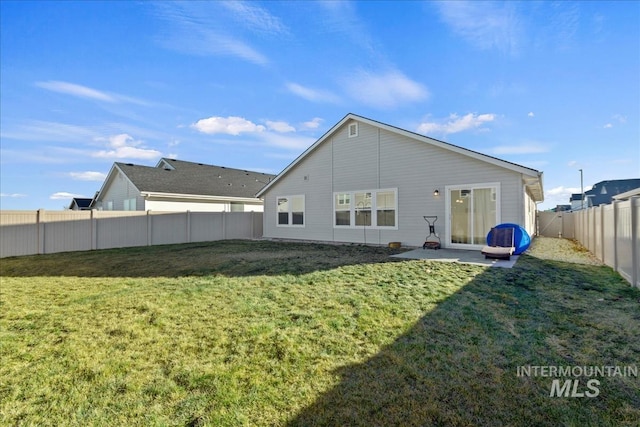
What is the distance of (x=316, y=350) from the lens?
124 inches

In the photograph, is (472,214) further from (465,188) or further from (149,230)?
(149,230)

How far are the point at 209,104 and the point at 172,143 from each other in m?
8.40

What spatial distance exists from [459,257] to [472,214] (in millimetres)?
2385

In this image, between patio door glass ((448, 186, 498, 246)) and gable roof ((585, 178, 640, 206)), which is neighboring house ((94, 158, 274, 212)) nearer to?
patio door glass ((448, 186, 498, 246))

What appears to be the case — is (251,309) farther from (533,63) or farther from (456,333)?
(533,63)

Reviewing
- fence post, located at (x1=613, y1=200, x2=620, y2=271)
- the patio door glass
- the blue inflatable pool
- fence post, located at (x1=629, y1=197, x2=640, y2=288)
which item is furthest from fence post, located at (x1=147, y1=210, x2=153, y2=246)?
fence post, located at (x1=613, y1=200, x2=620, y2=271)

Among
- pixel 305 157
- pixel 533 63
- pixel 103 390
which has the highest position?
pixel 533 63

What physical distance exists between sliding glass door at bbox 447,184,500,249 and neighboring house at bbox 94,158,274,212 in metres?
11.9

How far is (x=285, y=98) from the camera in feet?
49.9

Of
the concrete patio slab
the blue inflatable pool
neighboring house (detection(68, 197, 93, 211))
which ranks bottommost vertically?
the concrete patio slab

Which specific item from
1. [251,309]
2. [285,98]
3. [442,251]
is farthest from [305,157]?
[251,309]

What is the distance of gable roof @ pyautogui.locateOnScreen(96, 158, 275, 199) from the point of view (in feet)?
58.6

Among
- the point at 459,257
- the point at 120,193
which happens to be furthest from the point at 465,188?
the point at 120,193

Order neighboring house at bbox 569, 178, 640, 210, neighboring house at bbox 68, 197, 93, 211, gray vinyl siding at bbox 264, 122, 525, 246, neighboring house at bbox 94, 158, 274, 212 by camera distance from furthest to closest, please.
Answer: neighboring house at bbox 569, 178, 640, 210 < neighboring house at bbox 68, 197, 93, 211 < neighboring house at bbox 94, 158, 274, 212 < gray vinyl siding at bbox 264, 122, 525, 246
